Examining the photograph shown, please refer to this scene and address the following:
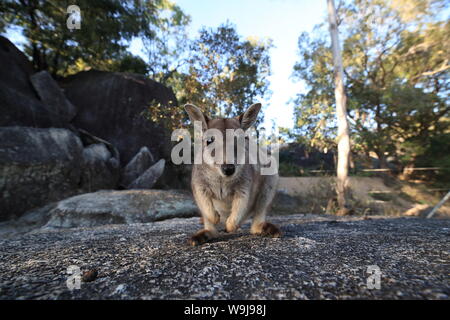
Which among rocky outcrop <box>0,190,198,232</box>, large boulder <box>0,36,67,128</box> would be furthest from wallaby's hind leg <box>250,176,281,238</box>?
large boulder <box>0,36,67,128</box>

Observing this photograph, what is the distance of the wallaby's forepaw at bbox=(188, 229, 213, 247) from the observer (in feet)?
8.33

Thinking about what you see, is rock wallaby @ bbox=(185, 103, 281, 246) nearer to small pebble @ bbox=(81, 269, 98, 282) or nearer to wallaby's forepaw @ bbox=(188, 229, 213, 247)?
wallaby's forepaw @ bbox=(188, 229, 213, 247)

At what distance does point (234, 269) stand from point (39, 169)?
6.91 meters

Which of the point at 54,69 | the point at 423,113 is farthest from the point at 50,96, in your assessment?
the point at 423,113

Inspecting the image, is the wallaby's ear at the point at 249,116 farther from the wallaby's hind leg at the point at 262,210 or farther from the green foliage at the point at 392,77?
the green foliage at the point at 392,77

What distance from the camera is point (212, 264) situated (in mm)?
1933

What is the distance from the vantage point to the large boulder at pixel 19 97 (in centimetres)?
727

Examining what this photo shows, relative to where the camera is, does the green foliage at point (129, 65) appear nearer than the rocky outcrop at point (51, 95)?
No

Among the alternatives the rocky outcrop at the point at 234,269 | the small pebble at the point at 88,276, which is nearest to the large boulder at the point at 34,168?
the rocky outcrop at the point at 234,269

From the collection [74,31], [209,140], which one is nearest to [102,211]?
[209,140]

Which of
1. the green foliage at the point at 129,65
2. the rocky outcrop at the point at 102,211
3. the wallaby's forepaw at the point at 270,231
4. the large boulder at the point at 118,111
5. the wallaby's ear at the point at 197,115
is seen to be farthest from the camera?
the green foliage at the point at 129,65

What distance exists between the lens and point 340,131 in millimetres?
8320

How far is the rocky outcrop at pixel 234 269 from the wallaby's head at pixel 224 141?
90 centimetres
